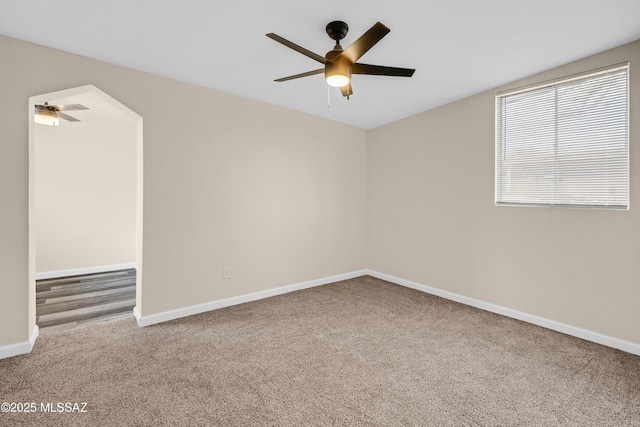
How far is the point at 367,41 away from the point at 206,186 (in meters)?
2.31

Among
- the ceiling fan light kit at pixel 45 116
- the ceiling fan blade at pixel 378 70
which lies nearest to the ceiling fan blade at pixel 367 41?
the ceiling fan blade at pixel 378 70

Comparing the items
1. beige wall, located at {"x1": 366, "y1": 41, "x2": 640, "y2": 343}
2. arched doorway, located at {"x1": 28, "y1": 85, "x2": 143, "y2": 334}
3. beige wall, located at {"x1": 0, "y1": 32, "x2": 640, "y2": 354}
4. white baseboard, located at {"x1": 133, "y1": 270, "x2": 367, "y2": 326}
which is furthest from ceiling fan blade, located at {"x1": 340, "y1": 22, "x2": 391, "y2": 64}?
arched doorway, located at {"x1": 28, "y1": 85, "x2": 143, "y2": 334}

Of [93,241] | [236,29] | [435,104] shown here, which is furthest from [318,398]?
[93,241]

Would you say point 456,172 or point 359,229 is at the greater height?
point 456,172

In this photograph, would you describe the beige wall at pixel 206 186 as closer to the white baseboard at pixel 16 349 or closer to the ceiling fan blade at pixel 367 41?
the white baseboard at pixel 16 349

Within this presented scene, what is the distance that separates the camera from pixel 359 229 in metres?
4.93

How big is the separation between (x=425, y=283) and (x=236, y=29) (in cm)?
367

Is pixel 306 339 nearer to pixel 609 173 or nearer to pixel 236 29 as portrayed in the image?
pixel 236 29

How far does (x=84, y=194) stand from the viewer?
4.86 meters

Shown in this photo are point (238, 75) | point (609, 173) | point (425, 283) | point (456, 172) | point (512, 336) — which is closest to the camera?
point (609, 173)

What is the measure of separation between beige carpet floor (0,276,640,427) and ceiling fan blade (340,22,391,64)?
2224 millimetres

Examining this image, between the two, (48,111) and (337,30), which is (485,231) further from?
(48,111)

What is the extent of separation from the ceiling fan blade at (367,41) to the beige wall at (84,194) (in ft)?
15.3

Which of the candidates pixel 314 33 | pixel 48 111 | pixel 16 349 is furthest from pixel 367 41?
pixel 48 111
